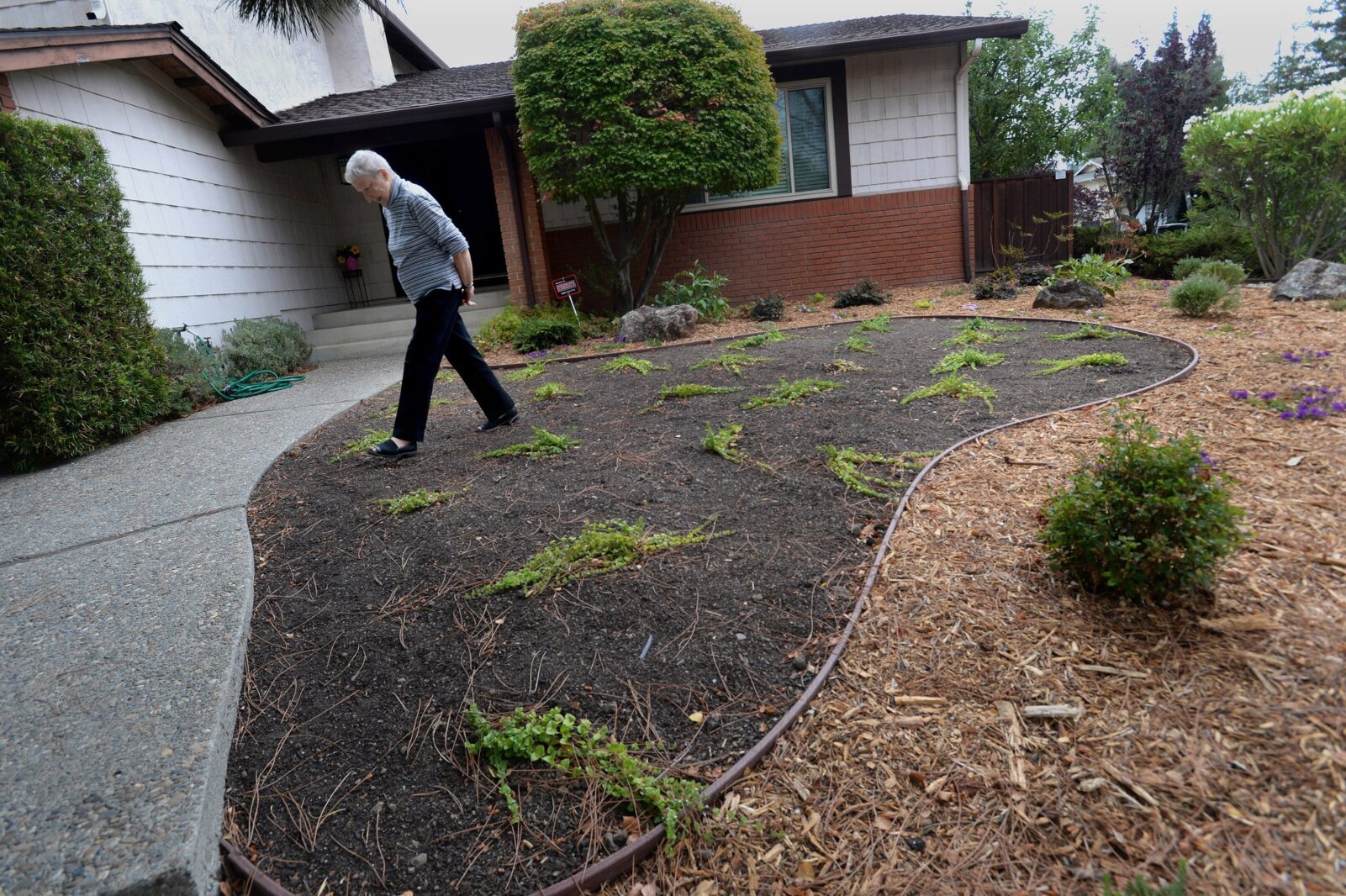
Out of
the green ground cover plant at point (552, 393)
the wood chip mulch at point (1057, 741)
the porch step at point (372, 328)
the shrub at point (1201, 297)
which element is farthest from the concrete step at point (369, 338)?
the wood chip mulch at point (1057, 741)

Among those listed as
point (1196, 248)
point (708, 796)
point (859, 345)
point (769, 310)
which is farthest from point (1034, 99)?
point (708, 796)

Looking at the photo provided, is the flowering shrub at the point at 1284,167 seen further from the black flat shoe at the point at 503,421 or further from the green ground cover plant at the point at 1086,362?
the black flat shoe at the point at 503,421

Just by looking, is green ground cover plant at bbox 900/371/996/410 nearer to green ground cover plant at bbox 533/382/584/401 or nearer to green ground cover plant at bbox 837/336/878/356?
green ground cover plant at bbox 837/336/878/356

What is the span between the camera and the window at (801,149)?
10375mm

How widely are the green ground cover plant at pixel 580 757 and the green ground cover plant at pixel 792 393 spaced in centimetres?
277

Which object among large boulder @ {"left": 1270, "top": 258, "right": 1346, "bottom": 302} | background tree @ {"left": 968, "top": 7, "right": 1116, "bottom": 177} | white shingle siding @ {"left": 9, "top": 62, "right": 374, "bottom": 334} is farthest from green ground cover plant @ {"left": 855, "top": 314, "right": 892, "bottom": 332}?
background tree @ {"left": 968, "top": 7, "right": 1116, "bottom": 177}

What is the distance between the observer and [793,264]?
10.6m

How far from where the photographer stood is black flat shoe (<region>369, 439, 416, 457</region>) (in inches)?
161

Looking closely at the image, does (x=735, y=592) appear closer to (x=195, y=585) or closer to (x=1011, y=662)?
(x=1011, y=662)

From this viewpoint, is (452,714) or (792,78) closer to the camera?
(452,714)

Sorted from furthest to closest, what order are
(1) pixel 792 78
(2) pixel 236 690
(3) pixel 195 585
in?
(1) pixel 792 78 < (3) pixel 195 585 < (2) pixel 236 690

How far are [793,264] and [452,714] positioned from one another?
31.2 feet

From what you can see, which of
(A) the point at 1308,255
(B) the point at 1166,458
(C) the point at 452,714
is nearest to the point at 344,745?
(C) the point at 452,714

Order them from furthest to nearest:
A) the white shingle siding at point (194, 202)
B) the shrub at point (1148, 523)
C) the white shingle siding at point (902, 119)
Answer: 1. the white shingle siding at point (902, 119)
2. the white shingle siding at point (194, 202)
3. the shrub at point (1148, 523)
